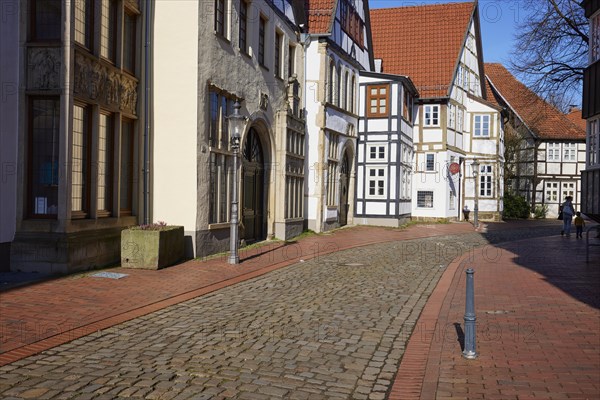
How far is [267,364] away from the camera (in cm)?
618

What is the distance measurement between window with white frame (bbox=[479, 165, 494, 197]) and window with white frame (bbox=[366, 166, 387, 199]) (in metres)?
11.9

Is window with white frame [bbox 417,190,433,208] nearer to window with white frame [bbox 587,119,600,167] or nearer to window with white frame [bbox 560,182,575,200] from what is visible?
window with white frame [bbox 587,119,600,167]

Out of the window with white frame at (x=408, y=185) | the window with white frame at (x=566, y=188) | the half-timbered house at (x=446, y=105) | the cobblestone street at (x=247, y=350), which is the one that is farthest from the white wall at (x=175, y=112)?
the window with white frame at (x=566, y=188)

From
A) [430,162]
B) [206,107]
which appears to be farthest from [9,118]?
[430,162]

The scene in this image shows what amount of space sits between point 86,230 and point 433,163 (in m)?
26.2

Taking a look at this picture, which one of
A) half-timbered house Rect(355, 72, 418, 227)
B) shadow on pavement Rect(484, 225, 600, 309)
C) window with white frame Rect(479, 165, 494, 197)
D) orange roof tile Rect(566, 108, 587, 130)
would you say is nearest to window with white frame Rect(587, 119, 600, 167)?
shadow on pavement Rect(484, 225, 600, 309)

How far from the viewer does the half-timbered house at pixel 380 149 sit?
29828mm

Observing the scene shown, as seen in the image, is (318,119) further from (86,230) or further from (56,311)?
(56,311)

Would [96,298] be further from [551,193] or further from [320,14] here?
A: [551,193]

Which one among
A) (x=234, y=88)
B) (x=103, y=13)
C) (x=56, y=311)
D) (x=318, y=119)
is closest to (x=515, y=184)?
(x=318, y=119)

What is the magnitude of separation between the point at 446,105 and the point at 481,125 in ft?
19.0

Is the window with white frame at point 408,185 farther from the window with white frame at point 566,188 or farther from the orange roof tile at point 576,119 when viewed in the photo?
the orange roof tile at point 576,119

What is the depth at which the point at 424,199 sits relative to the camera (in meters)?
35.6

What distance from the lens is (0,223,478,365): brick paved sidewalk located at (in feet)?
23.0
